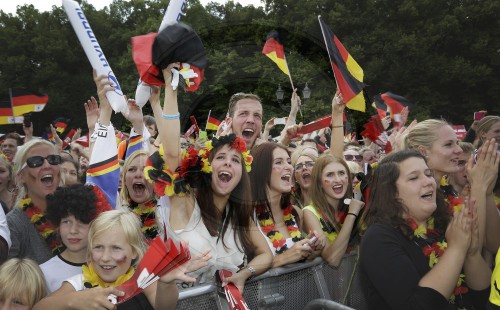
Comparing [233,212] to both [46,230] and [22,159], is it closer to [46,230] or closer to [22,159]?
[46,230]

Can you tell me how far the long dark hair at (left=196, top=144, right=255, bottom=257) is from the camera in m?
3.18

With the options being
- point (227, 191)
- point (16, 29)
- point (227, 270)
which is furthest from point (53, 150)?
point (16, 29)

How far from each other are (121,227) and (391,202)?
54.0 inches

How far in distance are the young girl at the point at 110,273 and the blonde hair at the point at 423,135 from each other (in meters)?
2.06

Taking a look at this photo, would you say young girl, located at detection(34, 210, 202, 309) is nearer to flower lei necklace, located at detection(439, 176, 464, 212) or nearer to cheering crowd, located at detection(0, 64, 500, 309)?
cheering crowd, located at detection(0, 64, 500, 309)

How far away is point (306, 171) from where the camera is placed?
4.86m

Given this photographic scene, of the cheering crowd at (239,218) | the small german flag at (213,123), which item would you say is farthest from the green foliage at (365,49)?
the cheering crowd at (239,218)

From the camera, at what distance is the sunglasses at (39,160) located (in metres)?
3.76

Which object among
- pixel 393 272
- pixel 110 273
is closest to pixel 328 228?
pixel 393 272

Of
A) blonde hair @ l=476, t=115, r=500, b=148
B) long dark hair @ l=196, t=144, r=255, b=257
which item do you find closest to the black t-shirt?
long dark hair @ l=196, t=144, r=255, b=257

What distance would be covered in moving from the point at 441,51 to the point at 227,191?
957 inches

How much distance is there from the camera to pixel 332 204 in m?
4.13

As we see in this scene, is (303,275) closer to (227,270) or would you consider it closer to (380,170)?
(227,270)

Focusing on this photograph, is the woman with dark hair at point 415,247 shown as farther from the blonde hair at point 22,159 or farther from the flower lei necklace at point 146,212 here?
the blonde hair at point 22,159
